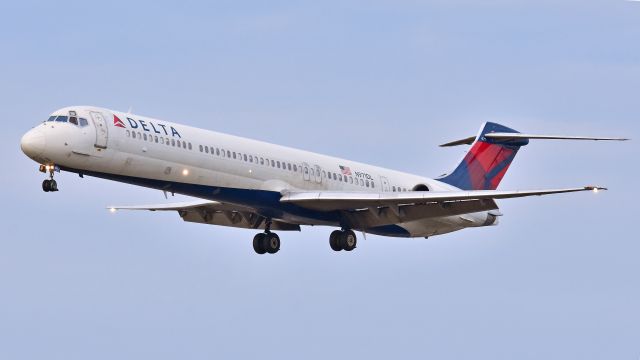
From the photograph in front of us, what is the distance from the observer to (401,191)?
A: 185 feet

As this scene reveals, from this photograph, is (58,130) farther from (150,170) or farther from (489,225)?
(489,225)

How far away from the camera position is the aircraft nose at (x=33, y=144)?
46375 millimetres

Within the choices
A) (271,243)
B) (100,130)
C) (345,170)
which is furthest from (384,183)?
(100,130)

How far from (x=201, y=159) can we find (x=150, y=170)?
1.93 m

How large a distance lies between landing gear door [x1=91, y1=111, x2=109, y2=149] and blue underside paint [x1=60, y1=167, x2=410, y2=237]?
3.41ft

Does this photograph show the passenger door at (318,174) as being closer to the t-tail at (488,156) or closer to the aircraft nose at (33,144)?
the t-tail at (488,156)

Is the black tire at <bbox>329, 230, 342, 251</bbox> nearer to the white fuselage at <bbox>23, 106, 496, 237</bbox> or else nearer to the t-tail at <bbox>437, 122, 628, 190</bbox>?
the white fuselage at <bbox>23, 106, 496, 237</bbox>

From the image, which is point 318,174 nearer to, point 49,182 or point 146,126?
point 146,126

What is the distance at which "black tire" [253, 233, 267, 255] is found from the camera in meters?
54.8

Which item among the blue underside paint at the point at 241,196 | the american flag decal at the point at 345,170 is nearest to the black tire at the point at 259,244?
the blue underside paint at the point at 241,196

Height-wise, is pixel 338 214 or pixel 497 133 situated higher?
pixel 497 133

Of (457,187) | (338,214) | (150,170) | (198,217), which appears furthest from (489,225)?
(150,170)

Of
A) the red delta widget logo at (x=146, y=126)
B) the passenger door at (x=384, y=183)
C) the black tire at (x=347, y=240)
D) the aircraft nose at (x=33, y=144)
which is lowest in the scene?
the black tire at (x=347, y=240)

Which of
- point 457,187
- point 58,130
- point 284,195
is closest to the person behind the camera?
point 58,130
